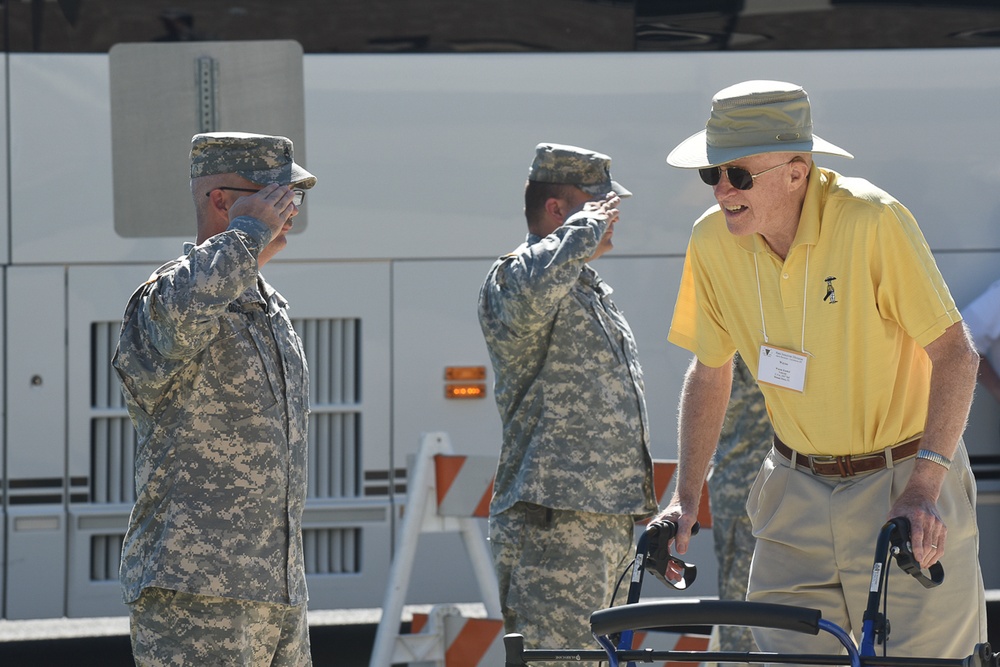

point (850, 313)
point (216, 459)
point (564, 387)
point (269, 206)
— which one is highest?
point (269, 206)

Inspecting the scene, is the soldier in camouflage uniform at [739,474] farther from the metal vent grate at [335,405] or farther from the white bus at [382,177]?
the metal vent grate at [335,405]

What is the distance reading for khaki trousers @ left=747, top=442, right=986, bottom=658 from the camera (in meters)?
3.09

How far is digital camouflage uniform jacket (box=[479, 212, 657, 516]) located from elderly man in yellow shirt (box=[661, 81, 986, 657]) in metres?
0.97

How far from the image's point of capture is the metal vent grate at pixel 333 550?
19.7 ft

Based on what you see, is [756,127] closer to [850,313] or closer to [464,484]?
[850,313]

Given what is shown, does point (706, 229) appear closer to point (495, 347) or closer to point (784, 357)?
point (784, 357)

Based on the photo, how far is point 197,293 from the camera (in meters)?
3.08

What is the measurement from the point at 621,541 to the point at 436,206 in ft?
7.25

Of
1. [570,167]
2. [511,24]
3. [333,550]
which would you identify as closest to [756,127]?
[570,167]

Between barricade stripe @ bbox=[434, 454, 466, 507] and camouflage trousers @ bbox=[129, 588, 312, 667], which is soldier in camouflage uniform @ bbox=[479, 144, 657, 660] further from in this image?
camouflage trousers @ bbox=[129, 588, 312, 667]

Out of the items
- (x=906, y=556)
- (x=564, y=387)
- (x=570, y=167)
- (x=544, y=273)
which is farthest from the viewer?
(x=570, y=167)

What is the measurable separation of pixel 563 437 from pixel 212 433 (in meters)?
1.38

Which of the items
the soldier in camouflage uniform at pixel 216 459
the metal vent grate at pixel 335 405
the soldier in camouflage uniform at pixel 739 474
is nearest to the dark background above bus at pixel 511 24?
the metal vent grate at pixel 335 405

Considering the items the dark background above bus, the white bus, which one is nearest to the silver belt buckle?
the white bus
